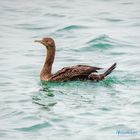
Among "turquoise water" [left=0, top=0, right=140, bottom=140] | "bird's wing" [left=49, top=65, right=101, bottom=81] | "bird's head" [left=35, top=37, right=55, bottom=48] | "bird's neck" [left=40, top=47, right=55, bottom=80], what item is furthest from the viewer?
"bird's head" [left=35, top=37, right=55, bottom=48]

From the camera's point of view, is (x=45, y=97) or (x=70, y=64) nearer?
(x=45, y=97)

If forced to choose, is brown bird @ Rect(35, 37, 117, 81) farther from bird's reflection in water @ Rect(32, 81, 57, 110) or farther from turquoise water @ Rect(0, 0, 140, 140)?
bird's reflection in water @ Rect(32, 81, 57, 110)

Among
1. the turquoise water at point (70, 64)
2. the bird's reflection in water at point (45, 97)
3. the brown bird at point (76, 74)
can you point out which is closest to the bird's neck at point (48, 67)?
the brown bird at point (76, 74)

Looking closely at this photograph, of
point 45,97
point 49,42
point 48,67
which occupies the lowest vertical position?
point 45,97

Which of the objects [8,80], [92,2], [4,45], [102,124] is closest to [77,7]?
[92,2]

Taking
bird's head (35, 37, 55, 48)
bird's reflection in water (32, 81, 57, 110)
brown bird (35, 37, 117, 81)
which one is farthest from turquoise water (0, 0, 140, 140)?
bird's head (35, 37, 55, 48)

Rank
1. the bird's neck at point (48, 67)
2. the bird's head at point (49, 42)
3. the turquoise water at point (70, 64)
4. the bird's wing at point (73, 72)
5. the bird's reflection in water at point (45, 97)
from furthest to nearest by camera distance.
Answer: the bird's head at point (49, 42), the bird's neck at point (48, 67), the bird's wing at point (73, 72), the bird's reflection in water at point (45, 97), the turquoise water at point (70, 64)

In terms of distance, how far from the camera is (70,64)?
1839 cm

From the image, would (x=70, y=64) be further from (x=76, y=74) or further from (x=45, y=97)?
(x=45, y=97)

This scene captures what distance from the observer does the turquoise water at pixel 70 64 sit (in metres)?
13.0

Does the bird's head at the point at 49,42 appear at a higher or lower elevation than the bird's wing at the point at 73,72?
higher

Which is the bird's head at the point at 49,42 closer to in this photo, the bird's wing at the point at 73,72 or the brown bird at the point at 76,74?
the brown bird at the point at 76,74

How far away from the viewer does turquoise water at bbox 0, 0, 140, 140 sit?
1302cm

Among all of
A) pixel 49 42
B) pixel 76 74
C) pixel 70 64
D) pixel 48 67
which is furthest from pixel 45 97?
pixel 70 64
